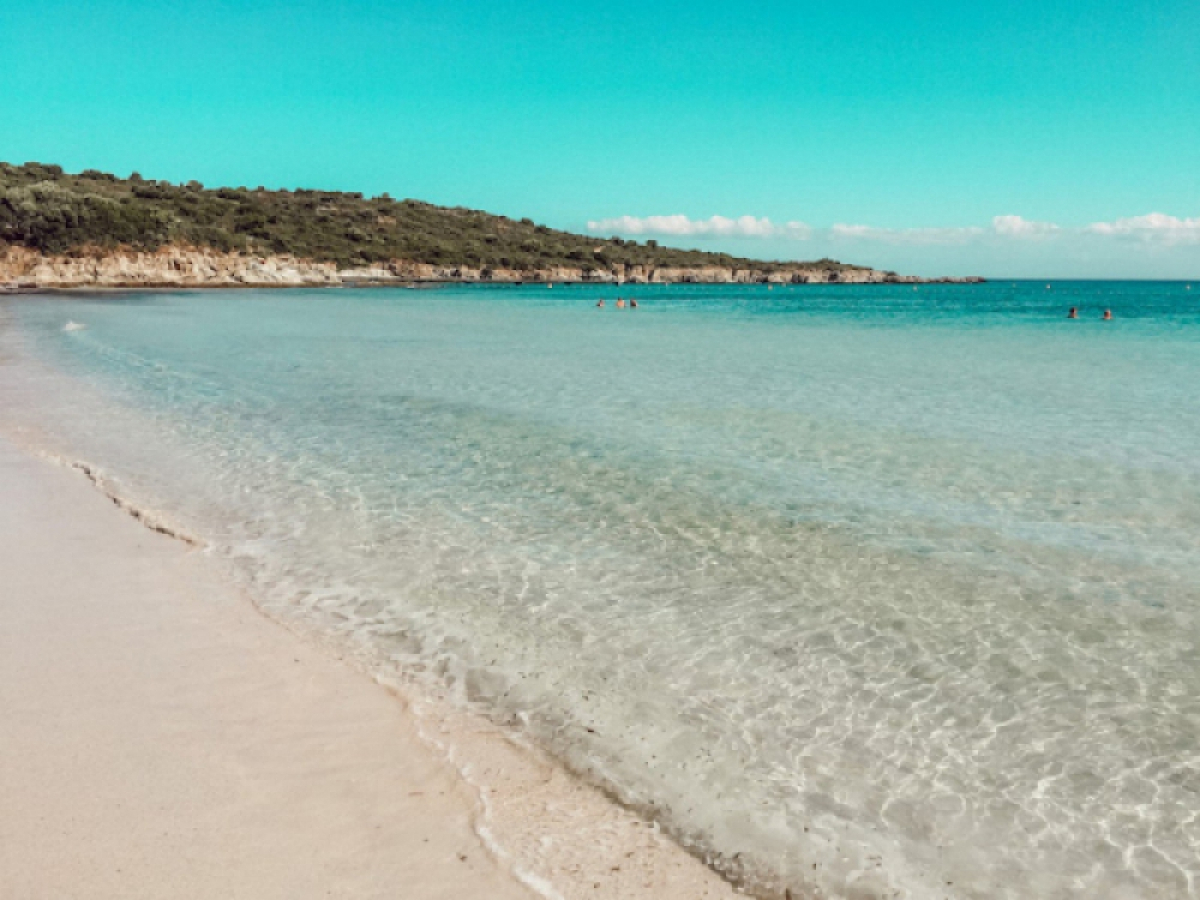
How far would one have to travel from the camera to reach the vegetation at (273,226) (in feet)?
271

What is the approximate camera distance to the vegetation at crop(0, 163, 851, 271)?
82.7 metres

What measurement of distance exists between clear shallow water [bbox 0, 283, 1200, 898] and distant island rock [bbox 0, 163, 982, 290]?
75783 millimetres

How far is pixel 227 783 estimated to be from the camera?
14.0ft

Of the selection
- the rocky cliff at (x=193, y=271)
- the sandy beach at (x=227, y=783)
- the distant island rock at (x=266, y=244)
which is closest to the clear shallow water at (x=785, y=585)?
the sandy beach at (x=227, y=783)

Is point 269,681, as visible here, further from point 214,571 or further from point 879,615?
point 879,615

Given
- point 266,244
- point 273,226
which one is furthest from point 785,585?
point 273,226

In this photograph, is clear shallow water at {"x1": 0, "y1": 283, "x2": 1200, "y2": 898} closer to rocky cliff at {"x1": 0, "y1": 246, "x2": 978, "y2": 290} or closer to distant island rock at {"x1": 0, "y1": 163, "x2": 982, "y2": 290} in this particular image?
rocky cliff at {"x1": 0, "y1": 246, "x2": 978, "y2": 290}

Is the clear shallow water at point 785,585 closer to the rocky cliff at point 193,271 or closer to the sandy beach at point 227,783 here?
the sandy beach at point 227,783

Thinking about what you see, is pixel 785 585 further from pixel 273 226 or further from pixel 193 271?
pixel 273 226

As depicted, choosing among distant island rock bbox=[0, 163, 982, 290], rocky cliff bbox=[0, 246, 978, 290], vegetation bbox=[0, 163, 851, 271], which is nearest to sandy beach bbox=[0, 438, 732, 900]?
rocky cliff bbox=[0, 246, 978, 290]

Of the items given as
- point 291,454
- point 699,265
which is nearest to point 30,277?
point 291,454

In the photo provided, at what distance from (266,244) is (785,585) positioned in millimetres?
117255

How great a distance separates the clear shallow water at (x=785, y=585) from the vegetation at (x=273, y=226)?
3037 inches

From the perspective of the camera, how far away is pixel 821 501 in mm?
10078
